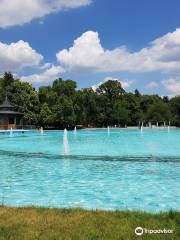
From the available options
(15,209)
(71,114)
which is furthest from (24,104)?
(15,209)

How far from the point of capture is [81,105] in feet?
231

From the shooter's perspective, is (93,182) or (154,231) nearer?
(154,231)

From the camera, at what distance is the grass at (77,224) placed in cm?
489

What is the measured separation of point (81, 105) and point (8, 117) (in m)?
17.9

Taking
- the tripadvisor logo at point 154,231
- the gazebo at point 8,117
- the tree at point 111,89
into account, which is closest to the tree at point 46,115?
the gazebo at point 8,117

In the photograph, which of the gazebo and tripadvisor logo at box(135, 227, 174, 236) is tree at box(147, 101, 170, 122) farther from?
tripadvisor logo at box(135, 227, 174, 236)

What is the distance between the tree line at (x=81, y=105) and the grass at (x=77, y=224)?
5703 cm

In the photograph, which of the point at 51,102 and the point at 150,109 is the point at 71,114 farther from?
the point at 150,109

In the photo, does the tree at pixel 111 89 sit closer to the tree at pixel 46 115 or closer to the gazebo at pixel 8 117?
the tree at pixel 46 115

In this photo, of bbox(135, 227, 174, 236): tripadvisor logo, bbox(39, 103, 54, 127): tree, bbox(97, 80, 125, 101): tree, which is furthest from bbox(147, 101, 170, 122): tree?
bbox(135, 227, 174, 236): tripadvisor logo

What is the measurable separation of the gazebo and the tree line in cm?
478

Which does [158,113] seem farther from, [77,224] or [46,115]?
[77,224]

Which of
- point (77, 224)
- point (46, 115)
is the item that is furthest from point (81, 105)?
point (77, 224)

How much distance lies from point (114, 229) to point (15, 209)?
191cm
